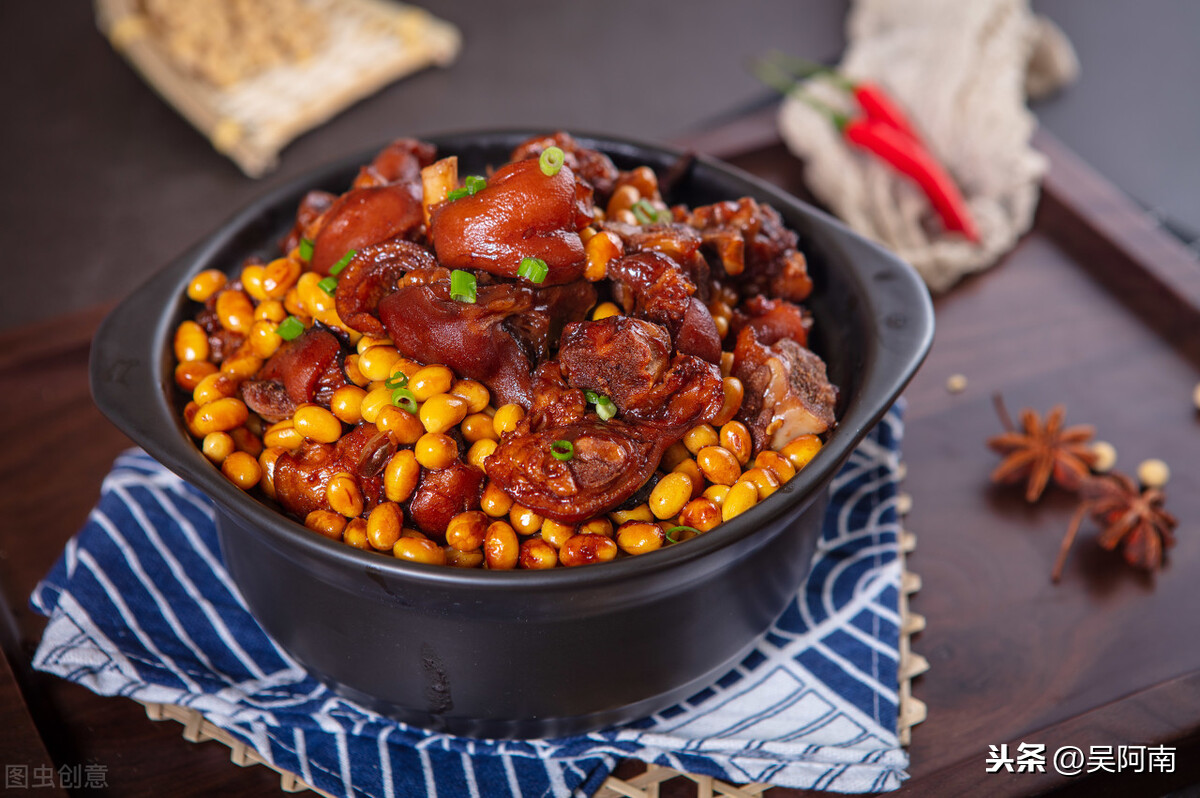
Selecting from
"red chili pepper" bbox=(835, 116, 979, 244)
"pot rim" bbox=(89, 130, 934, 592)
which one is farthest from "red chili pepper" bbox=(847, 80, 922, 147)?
"pot rim" bbox=(89, 130, 934, 592)

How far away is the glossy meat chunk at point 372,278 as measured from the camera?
182 cm

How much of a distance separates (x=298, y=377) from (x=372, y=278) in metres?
0.24

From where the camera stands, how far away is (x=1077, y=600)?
228cm

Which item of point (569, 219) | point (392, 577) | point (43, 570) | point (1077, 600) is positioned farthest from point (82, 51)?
point (1077, 600)

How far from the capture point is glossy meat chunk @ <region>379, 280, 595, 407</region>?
175 centimetres

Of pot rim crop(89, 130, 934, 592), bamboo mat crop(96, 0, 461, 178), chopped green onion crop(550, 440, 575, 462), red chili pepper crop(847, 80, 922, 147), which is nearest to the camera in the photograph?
pot rim crop(89, 130, 934, 592)

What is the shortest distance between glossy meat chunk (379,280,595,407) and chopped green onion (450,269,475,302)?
10 millimetres

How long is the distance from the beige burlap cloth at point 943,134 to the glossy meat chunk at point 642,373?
1.46m

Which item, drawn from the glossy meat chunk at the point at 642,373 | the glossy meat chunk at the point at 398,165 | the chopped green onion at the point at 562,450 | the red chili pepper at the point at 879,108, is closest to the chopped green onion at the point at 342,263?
the glossy meat chunk at the point at 398,165

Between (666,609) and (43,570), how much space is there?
1562 millimetres

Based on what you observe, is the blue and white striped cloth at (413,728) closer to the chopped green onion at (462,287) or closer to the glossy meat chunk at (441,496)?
the glossy meat chunk at (441,496)

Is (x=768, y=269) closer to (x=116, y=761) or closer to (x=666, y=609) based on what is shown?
(x=666, y=609)

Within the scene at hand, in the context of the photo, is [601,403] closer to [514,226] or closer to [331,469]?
[514,226]

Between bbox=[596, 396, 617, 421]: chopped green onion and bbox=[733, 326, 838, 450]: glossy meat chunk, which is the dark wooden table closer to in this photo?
bbox=[733, 326, 838, 450]: glossy meat chunk
